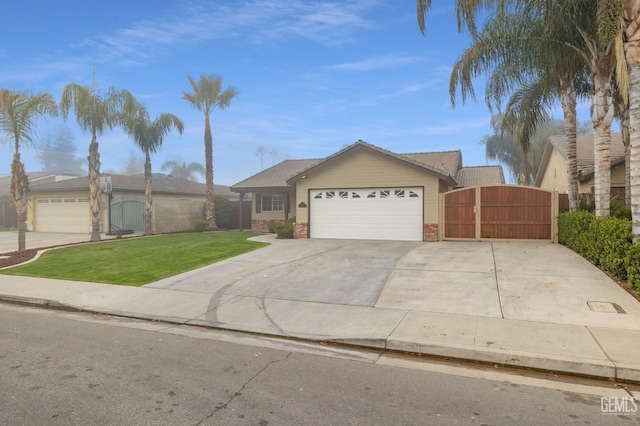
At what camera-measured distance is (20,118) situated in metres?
14.4

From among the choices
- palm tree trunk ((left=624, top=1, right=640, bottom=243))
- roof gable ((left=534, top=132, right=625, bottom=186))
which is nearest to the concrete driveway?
palm tree trunk ((left=624, top=1, right=640, bottom=243))

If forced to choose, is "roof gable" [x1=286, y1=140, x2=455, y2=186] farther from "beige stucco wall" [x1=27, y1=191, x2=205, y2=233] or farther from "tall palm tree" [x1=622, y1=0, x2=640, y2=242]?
"beige stucco wall" [x1=27, y1=191, x2=205, y2=233]

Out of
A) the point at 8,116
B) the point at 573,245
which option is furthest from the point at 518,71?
the point at 8,116

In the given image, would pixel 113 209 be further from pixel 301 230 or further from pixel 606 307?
pixel 606 307

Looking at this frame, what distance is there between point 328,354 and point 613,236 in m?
6.73

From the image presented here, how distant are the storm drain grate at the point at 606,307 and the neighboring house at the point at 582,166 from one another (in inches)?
367

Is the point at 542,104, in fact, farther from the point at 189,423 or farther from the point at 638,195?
the point at 189,423

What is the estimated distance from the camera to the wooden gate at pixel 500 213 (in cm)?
1423

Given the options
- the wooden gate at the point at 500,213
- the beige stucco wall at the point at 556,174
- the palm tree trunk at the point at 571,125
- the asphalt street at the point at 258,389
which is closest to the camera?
the asphalt street at the point at 258,389

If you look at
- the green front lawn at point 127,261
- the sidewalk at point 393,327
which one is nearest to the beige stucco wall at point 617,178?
the sidewalk at point 393,327

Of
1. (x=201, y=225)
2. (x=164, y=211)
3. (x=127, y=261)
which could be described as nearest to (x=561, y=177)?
(x=201, y=225)

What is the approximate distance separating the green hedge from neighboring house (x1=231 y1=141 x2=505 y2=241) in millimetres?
5297

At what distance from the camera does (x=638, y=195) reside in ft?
24.4

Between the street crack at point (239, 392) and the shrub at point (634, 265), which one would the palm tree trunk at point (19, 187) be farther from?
the shrub at point (634, 265)
